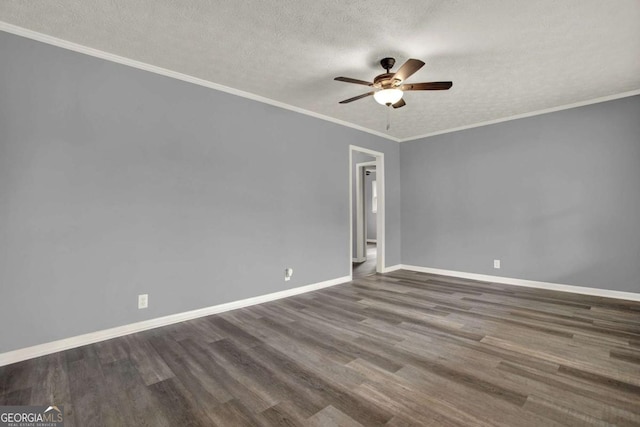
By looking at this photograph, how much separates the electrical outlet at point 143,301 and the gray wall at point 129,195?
0.05 metres

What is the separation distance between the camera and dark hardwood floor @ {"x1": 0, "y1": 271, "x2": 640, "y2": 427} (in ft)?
5.46

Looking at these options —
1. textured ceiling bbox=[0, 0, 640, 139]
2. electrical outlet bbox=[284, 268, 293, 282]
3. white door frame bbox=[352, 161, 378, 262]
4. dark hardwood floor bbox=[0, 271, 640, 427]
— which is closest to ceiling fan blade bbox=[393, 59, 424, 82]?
textured ceiling bbox=[0, 0, 640, 139]

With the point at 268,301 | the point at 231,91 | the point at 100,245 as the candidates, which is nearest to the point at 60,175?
the point at 100,245

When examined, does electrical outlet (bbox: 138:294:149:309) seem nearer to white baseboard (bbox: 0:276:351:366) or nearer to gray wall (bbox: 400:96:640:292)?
white baseboard (bbox: 0:276:351:366)

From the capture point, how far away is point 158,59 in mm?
2822

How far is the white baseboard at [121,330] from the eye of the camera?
7.46ft

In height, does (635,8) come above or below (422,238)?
above

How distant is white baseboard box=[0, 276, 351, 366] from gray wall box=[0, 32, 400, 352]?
5 cm

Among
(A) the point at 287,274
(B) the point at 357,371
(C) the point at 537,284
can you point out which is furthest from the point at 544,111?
(B) the point at 357,371

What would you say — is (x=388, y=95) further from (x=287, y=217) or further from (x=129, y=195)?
(x=129, y=195)

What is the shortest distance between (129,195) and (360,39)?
8.26 ft

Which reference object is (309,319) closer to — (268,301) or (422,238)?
(268,301)

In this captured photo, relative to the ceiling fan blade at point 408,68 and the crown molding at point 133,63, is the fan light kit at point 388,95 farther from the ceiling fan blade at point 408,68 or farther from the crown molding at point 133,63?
the crown molding at point 133,63

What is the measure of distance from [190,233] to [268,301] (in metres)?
1.32
